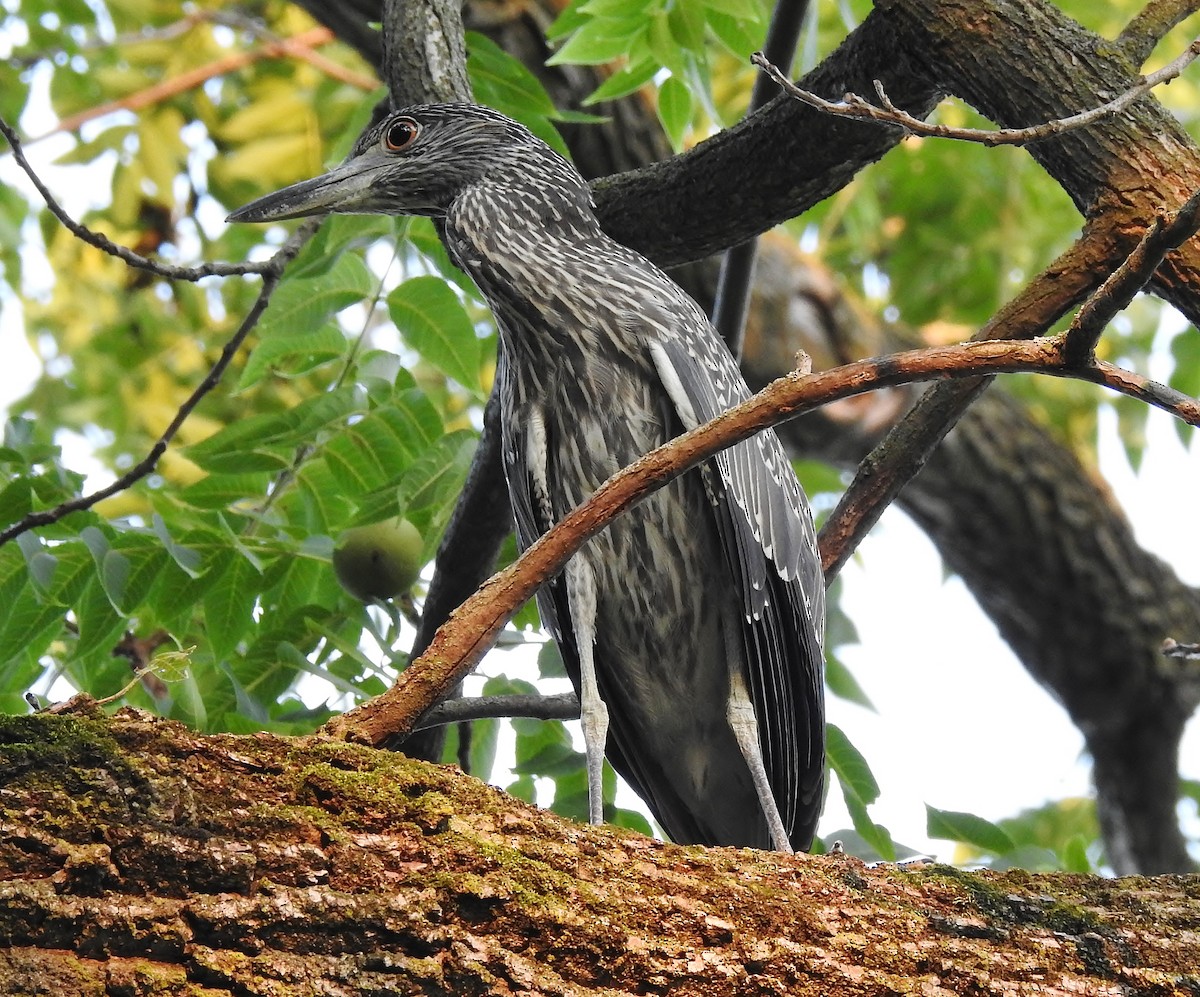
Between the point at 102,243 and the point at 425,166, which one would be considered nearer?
the point at 102,243

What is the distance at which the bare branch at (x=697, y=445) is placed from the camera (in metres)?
2.18

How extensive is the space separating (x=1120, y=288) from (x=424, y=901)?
4.58 feet

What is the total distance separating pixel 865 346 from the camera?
665cm

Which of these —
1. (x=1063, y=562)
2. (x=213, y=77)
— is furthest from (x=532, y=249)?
(x=1063, y=562)

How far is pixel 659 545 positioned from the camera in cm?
361

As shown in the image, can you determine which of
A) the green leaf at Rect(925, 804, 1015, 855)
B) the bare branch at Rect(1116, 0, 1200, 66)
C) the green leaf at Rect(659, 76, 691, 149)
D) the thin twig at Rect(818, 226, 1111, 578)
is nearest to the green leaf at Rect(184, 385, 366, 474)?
the green leaf at Rect(659, 76, 691, 149)

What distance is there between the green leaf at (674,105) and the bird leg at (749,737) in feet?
5.44

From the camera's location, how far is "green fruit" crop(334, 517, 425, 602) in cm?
367

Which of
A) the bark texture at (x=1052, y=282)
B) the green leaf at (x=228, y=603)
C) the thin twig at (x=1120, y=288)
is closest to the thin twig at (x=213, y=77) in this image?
the bark texture at (x=1052, y=282)

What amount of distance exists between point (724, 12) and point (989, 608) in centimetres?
438

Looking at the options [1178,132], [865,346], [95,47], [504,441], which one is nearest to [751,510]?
[504,441]

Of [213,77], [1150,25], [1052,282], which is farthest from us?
[213,77]

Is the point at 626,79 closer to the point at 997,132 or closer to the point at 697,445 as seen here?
the point at 997,132

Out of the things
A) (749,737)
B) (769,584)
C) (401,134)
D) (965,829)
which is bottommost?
(965,829)
